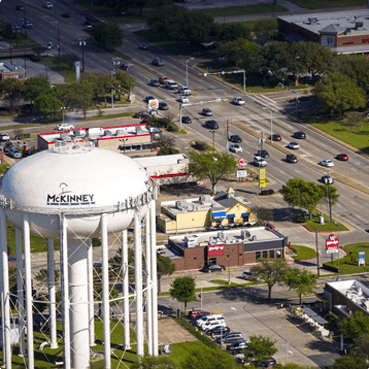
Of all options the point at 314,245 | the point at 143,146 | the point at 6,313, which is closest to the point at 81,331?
the point at 6,313

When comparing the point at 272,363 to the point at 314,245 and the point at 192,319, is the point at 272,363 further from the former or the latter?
the point at 314,245

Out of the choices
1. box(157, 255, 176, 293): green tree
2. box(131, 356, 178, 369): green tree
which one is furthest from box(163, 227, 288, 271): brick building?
box(131, 356, 178, 369): green tree

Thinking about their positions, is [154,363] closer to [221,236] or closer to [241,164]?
[221,236]

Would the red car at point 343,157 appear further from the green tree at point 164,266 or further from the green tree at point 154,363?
the green tree at point 154,363

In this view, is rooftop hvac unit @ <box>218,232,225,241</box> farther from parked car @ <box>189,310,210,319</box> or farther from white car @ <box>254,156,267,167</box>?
white car @ <box>254,156,267,167</box>

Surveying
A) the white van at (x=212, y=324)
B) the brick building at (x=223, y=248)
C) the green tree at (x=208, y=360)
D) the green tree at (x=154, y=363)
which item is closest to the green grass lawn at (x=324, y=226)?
the brick building at (x=223, y=248)

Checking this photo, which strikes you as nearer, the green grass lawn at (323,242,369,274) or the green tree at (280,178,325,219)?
the green grass lawn at (323,242,369,274)
